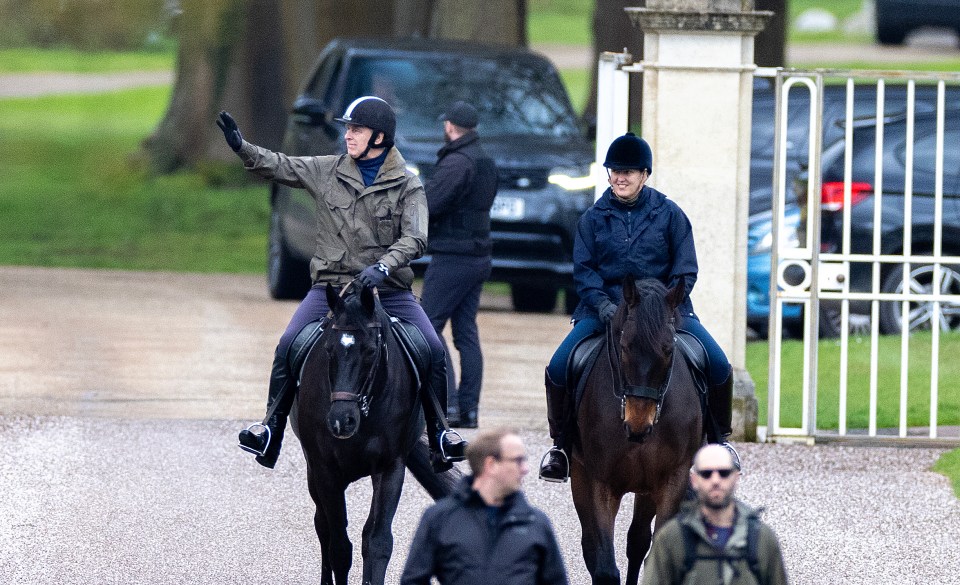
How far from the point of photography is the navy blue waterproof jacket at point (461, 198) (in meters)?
11.8

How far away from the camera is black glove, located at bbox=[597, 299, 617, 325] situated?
7.93 m

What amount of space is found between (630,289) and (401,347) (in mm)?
1265

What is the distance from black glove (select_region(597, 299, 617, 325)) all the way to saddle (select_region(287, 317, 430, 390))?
89cm

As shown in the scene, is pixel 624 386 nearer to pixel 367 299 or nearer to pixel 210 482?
pixel 367 299

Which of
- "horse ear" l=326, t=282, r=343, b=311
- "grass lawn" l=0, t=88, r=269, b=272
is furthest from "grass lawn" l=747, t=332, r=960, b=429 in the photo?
"grass lawn" l=0, t=88, r=269, b=272

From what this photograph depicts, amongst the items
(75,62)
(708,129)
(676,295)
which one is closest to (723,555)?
(676,295)

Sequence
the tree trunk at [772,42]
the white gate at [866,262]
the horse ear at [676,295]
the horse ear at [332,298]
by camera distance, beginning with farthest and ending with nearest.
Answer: the tree trunk at [772,42] < the white gate at [866,262] < the horse ear at [332,298] < the horse ear at [676,295]

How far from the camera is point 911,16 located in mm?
39000

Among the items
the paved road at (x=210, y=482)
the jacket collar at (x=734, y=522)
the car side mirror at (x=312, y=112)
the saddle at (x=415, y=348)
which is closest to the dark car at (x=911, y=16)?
the paved road at (x=210, y=482)

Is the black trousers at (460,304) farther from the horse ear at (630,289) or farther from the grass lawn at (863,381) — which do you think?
the horse ear at (630,289)

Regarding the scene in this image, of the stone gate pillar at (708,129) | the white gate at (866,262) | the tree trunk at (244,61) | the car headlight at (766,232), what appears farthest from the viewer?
the tree trunk at (244,61)

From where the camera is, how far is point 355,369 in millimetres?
7809

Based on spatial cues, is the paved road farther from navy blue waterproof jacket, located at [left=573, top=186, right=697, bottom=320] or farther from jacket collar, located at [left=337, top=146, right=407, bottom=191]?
jacket collar, located at [left=337, top=146, right=407, bottom=191]

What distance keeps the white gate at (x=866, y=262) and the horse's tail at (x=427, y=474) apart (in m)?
3.40
